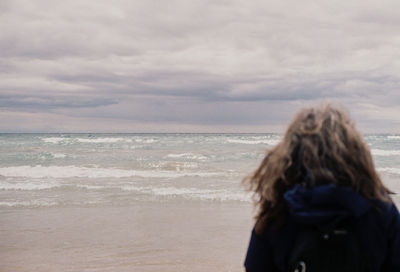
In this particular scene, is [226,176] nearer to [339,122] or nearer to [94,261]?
[94,261]

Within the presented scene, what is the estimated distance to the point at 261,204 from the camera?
1884 millimetres

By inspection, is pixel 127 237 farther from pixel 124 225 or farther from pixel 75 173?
pixel 75 173

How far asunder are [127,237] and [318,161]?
5629 millimetres

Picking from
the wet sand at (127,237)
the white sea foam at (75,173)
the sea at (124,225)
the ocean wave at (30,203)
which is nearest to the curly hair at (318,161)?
the sea at (124,225)

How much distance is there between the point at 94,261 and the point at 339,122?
4743 mm

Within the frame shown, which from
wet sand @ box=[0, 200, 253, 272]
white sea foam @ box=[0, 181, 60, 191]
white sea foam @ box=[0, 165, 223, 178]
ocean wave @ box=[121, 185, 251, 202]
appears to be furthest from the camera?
white sea foam @ box=[0, 165, 223, 178]

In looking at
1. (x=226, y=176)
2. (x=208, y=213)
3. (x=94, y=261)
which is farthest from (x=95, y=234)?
(x=226, y=176)

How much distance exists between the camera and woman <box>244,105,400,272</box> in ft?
5.22

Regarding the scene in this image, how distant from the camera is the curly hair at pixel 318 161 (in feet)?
5.51

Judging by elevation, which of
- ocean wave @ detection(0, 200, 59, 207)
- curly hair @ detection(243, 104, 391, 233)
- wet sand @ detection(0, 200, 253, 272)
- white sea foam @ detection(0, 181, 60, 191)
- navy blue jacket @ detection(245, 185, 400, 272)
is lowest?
wet sand @ detection(0, 200, 253, 272)

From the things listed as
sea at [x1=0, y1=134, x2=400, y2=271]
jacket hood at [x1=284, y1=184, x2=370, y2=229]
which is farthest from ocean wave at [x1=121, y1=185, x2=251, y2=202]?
jacket hood at [x1=284, y1=184, x2=370, y2=229]

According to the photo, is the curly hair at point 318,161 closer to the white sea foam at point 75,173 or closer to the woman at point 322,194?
the woman at point 322,194

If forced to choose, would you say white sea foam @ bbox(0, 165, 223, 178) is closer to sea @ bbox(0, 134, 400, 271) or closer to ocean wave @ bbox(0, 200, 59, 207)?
sea @ bbox(0, 134, 400, 271)

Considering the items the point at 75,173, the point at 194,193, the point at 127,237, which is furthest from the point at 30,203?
the point at 75,173
